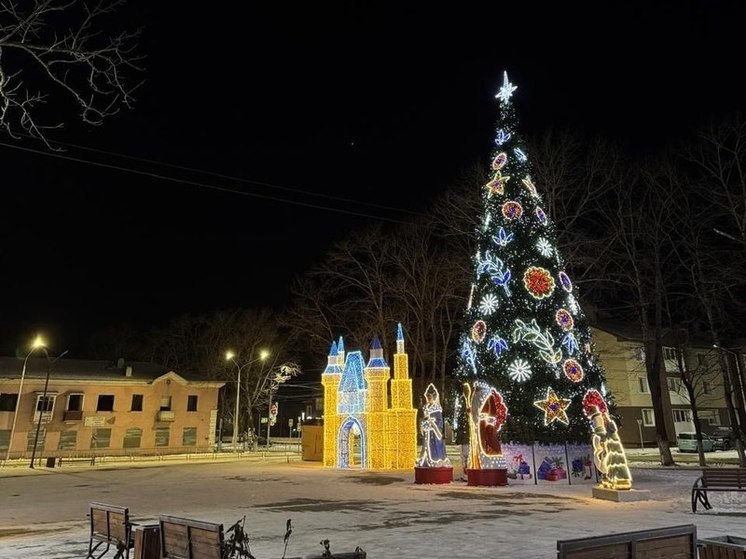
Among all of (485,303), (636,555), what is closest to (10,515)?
(636,555)

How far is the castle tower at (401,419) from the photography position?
26.6m

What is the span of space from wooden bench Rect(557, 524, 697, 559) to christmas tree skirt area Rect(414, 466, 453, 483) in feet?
48.2

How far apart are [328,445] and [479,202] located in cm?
1515

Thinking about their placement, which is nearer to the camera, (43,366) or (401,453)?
(401,453)

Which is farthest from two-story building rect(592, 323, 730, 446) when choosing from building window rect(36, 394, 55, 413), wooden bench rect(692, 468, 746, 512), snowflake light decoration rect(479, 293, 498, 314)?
building window rect(36, 394, 55, 413)

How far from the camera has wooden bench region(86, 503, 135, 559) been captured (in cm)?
729

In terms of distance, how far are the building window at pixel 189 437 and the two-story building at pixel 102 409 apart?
0.04 metres

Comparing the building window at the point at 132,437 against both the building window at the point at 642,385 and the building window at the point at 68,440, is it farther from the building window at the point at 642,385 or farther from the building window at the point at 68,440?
the building window at the point at 642,385

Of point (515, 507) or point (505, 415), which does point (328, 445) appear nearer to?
point (505, 415)

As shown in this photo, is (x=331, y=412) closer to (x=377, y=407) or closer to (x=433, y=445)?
(x=377, y=407)

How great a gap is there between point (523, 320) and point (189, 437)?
36.0m

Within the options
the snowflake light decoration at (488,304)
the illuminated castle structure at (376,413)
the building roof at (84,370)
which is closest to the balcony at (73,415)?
the building roof at (84,370)

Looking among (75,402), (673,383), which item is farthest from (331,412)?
(673,383)

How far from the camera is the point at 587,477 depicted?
19.9 meters
